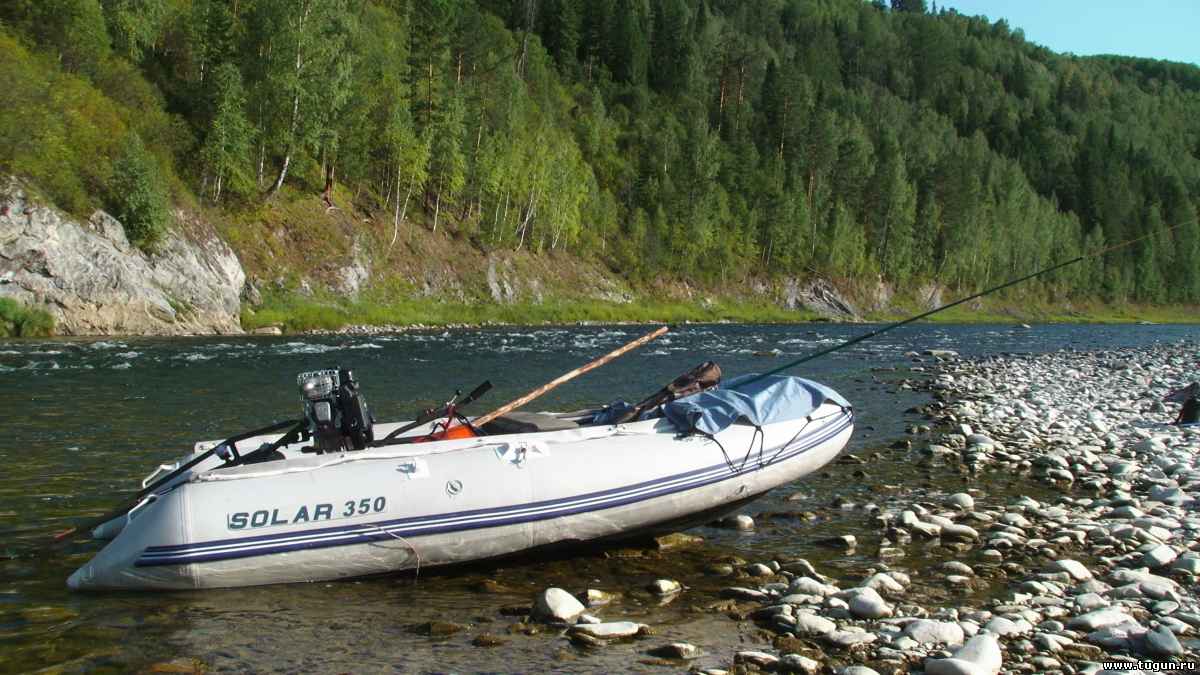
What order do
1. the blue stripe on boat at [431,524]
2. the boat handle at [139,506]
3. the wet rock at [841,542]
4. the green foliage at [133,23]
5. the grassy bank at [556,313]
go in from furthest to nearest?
the green foliage at [133,23]
the grassy bank at [556,313]
the wet rock at [841,542]
the boat handle at [139,506]
the blue stripe on boat at [431,524]

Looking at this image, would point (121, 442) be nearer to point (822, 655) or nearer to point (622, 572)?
point (622, 572)

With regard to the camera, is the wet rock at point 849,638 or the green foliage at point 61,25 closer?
the wet rock at point 849,638

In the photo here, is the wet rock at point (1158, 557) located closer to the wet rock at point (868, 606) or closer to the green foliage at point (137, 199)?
the wet rock at point (868, 606)

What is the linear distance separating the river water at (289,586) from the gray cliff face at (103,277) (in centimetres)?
750

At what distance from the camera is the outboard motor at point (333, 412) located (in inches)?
303

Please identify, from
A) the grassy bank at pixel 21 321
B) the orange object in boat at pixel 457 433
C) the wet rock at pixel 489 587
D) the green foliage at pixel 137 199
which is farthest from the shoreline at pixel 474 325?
the wet rock at pixel 489 587

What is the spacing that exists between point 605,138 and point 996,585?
7592 centimetres

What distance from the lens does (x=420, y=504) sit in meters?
7.30

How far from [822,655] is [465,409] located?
12.7m

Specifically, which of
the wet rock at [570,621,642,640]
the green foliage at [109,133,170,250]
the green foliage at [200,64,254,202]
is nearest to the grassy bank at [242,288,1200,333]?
the green foliage at [109,133,170,250]

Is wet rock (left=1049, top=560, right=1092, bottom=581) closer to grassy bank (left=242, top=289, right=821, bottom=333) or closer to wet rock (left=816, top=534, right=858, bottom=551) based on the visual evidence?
wet rock (left=816, top=534, right=858, bottom=551)

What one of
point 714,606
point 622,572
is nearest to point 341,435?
point 622,572

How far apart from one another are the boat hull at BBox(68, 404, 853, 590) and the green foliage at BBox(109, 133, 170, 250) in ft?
100

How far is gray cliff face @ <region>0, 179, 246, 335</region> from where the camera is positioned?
2897cm
